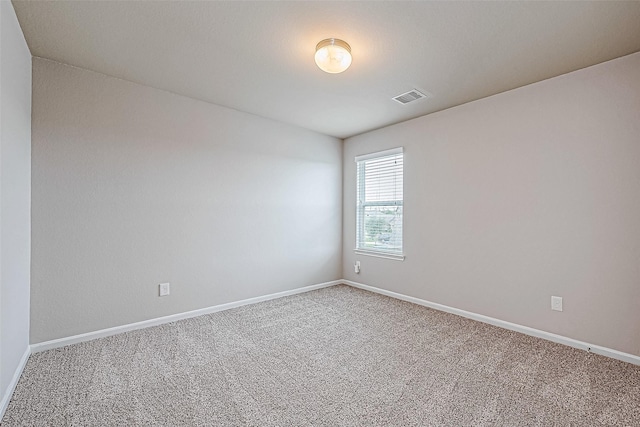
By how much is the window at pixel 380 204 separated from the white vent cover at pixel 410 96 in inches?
31.5

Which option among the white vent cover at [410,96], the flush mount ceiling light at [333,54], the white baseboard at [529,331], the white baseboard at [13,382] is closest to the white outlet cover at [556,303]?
the white baseboard at [529,331]

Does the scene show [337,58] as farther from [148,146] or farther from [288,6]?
[148,146]

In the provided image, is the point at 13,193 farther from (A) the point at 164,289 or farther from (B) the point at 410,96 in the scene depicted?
(B) the point at 410,96

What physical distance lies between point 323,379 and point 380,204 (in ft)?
8.60

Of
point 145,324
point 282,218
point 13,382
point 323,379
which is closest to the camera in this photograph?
point 13,382

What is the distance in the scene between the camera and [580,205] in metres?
2.46

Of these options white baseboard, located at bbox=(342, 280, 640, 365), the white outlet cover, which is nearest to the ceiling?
the white outlet cover

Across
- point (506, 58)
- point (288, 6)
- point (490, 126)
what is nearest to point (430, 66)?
point (506, 58)

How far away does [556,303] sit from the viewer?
2.59 metres

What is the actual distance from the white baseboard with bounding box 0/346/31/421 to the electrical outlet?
980 mm

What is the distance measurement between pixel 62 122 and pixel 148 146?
64 centimetres

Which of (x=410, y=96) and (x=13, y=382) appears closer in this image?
(x=13, y=382)

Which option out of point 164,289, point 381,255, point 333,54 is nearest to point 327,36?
point 333,54

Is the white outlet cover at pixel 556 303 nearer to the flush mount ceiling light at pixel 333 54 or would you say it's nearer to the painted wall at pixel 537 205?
the painted wall at pixel 537 205
